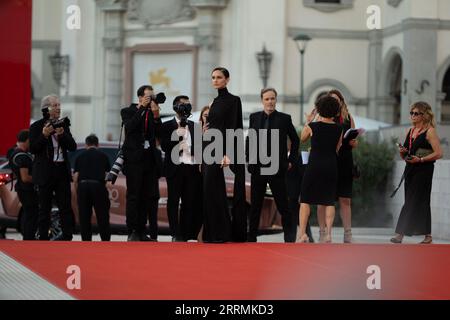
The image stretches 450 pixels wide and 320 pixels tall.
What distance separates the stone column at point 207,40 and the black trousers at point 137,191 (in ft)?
72.8

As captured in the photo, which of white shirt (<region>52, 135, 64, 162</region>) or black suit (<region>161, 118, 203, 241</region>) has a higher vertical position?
white shirt (<region>52, 135, 64, 162</region>)

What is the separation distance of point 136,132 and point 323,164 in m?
2.17

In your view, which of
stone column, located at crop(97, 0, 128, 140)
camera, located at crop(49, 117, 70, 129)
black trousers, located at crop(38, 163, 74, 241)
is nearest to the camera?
camera, located at crop(49, 117, 70, 129)

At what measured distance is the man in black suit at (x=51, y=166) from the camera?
14344mm

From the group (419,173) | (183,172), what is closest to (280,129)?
(183,172)

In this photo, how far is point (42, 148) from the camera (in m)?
14.4

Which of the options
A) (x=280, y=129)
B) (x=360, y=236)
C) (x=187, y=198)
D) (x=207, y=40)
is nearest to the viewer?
(x=280, y=129)

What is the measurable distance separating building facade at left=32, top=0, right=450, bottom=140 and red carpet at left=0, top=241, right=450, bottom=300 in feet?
70.2

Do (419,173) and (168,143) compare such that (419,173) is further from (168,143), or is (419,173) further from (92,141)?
(92,141)

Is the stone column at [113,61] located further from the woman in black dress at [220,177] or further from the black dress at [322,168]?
the woman in black dress at [220,177]

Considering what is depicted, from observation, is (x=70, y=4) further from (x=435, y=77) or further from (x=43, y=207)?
(x=43, y=207)

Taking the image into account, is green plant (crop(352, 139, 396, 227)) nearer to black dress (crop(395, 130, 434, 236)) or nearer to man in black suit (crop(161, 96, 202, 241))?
black dress (crop(395, 130, 434, 236))

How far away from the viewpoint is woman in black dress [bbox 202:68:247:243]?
12.8m

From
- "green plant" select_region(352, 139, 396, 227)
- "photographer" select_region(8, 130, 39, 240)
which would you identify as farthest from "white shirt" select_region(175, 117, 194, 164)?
"green plant" select_region(352, 139, 396, 227)
